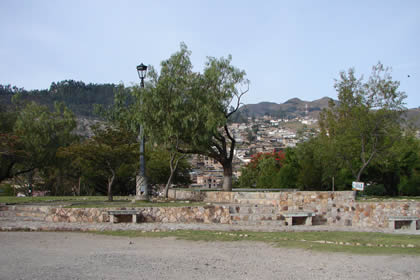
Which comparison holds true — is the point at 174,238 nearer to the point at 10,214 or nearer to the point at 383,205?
the point at 10,214

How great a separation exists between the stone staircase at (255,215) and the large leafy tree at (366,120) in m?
→ 10.2

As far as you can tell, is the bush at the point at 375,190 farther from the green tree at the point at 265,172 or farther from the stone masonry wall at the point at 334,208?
the stone masonry wall at the point at 334,208

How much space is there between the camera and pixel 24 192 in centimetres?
4688

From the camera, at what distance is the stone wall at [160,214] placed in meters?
17.6

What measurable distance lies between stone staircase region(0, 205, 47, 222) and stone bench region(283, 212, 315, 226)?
418 inches

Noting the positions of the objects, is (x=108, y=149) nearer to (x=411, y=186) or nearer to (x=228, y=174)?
(x=228, y=174)

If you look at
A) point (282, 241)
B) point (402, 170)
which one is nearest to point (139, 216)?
point (282, 241)

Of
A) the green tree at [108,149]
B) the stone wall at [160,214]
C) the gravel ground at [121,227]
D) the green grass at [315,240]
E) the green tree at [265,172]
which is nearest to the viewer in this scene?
the green grass at [315,240]

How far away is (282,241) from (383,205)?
9.48 metres

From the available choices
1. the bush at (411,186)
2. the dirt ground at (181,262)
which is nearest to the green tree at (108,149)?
the dirt ground at (181,262)

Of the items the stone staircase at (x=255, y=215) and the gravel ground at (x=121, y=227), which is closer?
the gravel ground at (x=121, y=227)

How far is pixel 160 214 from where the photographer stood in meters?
18.2

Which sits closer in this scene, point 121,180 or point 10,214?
point 10,214

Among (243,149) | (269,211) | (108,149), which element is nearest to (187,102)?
(108,149)
